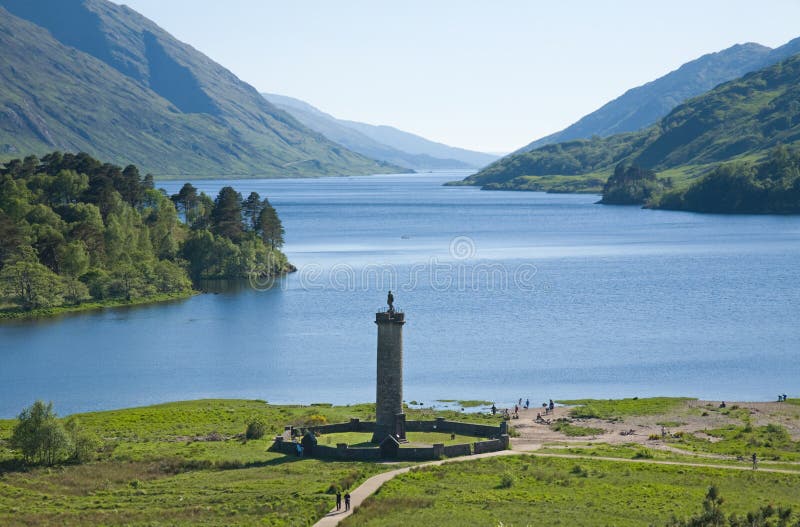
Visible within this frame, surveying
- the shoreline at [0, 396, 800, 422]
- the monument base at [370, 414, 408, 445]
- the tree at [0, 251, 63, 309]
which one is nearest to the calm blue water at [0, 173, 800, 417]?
the shoreline at [0, 396, 800, 422]

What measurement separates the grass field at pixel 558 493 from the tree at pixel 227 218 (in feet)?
440

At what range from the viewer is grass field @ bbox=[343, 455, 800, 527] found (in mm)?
53812

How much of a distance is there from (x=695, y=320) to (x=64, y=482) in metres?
97.2

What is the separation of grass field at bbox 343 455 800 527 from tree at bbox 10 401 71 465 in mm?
23100

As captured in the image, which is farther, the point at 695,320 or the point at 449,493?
the point at 695,320

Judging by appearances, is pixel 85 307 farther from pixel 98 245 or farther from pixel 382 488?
pixel 382 488

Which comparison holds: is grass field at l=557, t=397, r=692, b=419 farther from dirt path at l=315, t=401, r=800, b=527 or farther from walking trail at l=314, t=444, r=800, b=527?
walking trail at l=314, t=444, r=800, b=527

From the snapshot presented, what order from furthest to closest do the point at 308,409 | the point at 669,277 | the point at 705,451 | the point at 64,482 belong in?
the point at 669,277 < the point at 308,409 < the point at 705,451 < the point at 64,482

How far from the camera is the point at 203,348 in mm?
125562

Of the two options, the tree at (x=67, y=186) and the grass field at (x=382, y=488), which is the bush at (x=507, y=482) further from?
the tree at (x=67, y=186)

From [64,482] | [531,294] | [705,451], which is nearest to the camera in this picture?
[64,482]

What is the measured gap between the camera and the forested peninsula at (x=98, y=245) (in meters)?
150

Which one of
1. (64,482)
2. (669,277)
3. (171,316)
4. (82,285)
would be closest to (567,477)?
(64,482)

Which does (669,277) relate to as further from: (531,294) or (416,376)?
(416,376)
